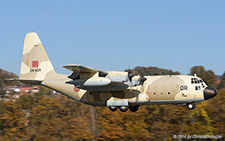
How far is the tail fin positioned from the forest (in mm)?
19383

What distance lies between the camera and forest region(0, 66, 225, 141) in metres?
38.8

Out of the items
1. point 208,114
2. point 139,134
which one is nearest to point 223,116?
point 208,114

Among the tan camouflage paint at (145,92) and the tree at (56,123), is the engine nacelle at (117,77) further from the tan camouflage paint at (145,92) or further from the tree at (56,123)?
the tree at (56,123)

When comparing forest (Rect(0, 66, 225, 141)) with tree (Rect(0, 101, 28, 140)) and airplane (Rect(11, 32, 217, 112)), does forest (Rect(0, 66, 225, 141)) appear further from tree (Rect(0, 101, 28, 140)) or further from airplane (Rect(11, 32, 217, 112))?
airplane (Rect(11, 32, 217, 112))

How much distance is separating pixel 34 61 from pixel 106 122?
21.8 m

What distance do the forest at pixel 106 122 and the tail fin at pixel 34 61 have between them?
19383 millimetres

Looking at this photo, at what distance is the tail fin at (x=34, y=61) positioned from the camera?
66.5ft

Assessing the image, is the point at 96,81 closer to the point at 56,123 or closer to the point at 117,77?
the point at 117,77

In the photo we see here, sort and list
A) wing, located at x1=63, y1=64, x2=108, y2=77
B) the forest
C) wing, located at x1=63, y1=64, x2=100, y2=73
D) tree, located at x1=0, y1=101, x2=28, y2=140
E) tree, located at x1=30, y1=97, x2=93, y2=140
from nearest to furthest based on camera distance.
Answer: wing, located at x1=63, y1=64, x2=100, y2=73 → wing, located at x1=63, y1=64, x2=108, y2=77 → the forest → tree, located at x1=30, y1=97, x2=93, y2=140 → tree, located at x1=0, y1=101, x2=28, y2=140

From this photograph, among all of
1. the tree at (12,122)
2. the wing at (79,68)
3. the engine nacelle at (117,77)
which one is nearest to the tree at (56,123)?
the tree at (12,122)

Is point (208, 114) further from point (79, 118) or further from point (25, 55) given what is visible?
point (25, 55)

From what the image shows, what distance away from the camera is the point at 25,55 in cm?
2078

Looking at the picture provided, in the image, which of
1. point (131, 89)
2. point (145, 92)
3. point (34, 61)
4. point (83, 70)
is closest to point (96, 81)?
point (83, 70)

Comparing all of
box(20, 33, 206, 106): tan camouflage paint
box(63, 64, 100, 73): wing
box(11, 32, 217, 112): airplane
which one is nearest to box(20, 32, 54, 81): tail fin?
box(20, 33, 206, 106): tan camouflage paint
